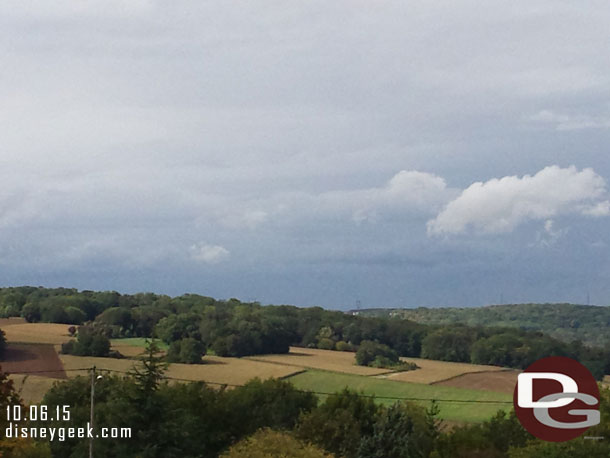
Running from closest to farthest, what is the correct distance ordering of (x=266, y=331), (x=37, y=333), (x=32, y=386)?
(x=32, y=386) < (x=37, y=333) < (x=266, y=331)

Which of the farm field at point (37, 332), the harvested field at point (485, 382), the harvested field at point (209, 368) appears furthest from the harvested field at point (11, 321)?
the harvested field at point (485, 382)

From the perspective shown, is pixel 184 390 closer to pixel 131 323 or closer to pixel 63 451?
pixel 63 451

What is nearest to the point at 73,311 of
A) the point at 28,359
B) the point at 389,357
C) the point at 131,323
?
the point at 131,323

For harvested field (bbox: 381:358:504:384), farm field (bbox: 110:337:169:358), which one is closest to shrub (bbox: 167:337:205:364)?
farm field (bbox: 110:337:169:358)

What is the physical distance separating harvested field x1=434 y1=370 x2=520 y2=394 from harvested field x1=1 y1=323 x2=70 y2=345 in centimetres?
4808

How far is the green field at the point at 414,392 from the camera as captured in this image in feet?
269

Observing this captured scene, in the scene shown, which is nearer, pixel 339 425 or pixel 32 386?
pixel 339 425

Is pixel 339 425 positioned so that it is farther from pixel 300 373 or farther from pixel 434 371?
pixel 434 371

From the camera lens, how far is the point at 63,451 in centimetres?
5947

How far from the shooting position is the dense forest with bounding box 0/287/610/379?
116 meters

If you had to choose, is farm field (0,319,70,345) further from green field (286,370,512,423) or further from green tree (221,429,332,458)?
green tree (221,429,332,458)

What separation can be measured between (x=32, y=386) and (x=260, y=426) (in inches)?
1035

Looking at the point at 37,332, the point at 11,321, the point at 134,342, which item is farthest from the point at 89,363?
the point at 11,321

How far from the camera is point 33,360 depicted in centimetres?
9075
